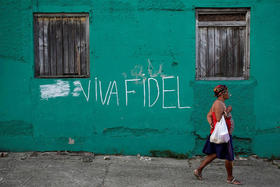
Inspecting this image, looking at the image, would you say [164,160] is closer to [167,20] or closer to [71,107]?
[71,107]

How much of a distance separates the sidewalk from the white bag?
0.68 metres

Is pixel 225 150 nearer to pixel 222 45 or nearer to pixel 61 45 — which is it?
pixel 222 45

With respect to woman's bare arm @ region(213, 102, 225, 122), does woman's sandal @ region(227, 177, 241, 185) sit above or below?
below

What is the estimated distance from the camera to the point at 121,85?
6078 millimetres

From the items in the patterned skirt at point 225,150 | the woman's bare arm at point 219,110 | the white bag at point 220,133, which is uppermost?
the woman's bare arm at point 219,110

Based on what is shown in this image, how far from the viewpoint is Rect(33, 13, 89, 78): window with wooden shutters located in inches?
241

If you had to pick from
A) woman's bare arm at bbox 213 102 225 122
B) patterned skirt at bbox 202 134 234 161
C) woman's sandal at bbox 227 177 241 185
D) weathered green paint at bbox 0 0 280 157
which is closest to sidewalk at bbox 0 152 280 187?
woman's sandal at bbox 227 177 241 185

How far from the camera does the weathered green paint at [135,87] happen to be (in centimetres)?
600

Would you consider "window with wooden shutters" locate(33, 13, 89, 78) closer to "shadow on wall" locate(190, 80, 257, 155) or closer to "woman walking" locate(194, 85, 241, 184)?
"shadow on wall" locate(190, 80, 257, 155)

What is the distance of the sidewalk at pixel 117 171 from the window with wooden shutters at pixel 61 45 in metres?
1.56

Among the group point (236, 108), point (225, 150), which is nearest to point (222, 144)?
point (225, 150)

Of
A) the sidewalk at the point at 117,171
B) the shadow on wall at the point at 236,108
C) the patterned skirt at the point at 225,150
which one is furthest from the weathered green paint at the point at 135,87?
the patterned skirt at the point at 225,150

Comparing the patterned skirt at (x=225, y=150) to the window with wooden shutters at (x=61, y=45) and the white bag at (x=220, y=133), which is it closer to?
the white bag at (x=220, y=133)

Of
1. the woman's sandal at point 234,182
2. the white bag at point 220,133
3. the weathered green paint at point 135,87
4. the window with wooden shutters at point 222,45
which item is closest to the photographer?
the white bag at point 220,133
